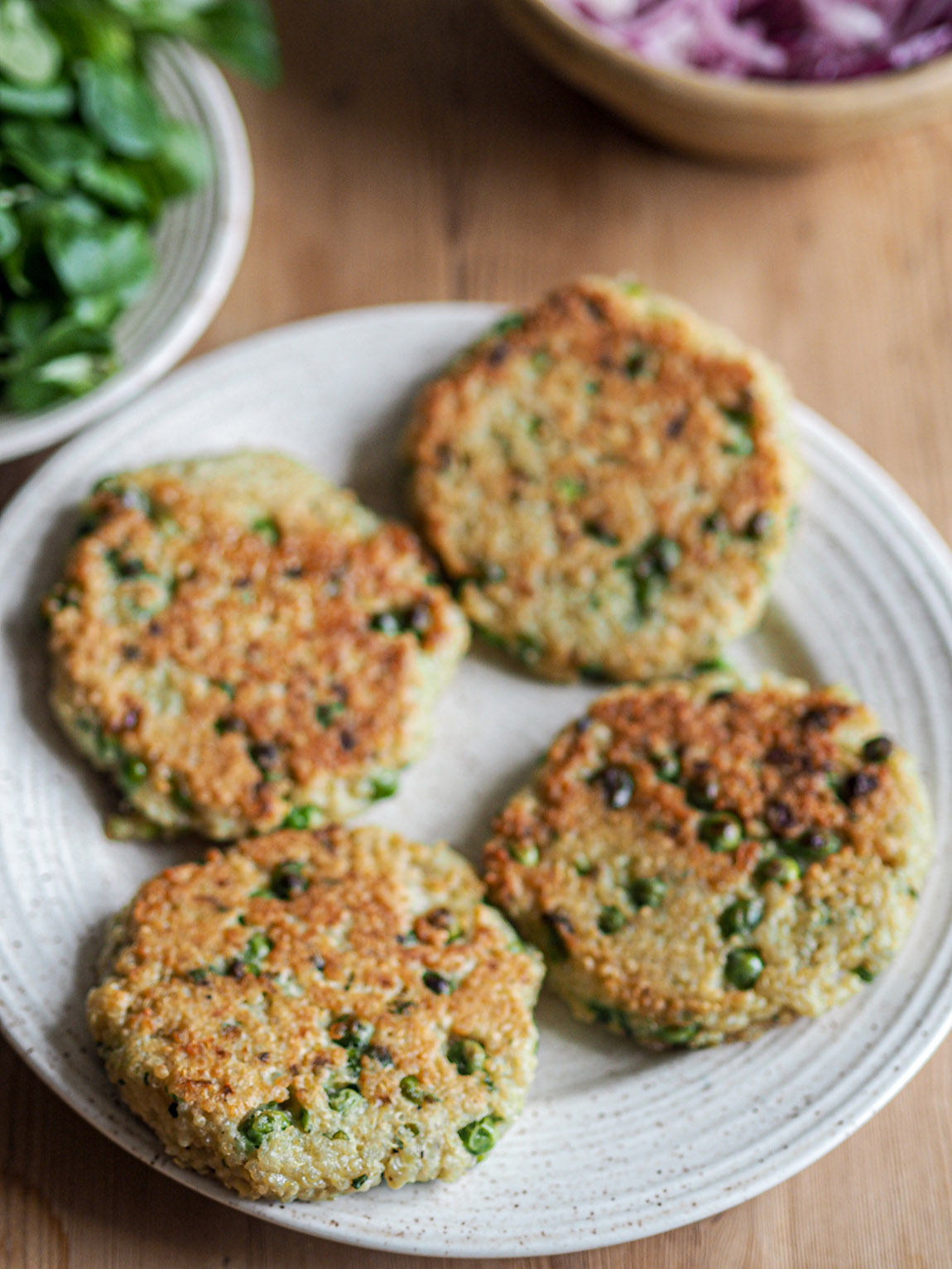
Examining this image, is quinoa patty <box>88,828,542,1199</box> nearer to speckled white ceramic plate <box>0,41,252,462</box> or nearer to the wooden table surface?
speckled white ceramic plate <box>0,41,252,462</box>

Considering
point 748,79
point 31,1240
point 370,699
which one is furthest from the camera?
point 748,79

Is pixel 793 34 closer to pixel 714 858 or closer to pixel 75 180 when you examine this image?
pixel 75 180

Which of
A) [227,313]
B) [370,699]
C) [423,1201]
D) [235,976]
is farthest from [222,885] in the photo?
[227,313]

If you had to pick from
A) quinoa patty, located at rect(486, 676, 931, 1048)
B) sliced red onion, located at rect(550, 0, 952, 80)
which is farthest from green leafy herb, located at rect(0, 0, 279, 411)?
quinoa patty, located at rect(486, 676, 931, 1048)

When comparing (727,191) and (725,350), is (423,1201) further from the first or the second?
(727,191)

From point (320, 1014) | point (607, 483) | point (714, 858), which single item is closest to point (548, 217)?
point (607, 483)

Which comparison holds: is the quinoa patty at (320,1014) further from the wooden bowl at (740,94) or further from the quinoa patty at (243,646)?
the wooden bowl at (740,94)
